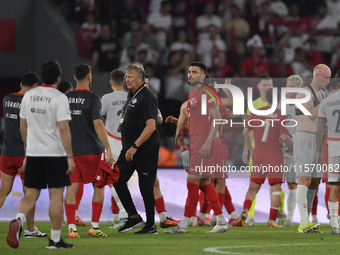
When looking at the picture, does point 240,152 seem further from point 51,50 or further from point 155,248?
point 51,50

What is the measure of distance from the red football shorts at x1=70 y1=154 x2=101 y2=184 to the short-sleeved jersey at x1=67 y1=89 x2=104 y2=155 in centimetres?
6

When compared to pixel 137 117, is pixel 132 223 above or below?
below

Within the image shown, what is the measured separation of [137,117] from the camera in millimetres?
6758

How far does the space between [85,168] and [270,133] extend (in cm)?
301

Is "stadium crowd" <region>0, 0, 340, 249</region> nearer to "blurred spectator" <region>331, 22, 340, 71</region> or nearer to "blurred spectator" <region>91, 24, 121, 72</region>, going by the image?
"blurred spectator" <region>91, 24, 121, 72</region>

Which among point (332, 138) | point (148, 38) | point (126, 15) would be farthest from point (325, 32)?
point (332, 138)

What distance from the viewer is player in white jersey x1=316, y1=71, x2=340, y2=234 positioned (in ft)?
22.1

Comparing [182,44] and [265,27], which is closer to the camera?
[182,44]

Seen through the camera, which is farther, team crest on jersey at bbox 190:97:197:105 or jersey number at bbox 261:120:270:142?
jersey number at bbox 261:120:270:142

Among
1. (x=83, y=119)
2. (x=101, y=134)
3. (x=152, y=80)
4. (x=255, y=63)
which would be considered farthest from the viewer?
(x=255, y=63)

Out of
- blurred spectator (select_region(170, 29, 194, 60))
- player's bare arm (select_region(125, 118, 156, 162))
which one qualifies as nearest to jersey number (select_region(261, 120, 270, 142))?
player's bare arm (select_region(125, 118, 156, 162))

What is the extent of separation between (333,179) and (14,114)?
3.92 meters

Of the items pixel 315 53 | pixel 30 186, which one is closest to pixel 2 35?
pixel 315 53

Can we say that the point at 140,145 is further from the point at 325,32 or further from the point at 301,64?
the point at 325,32
